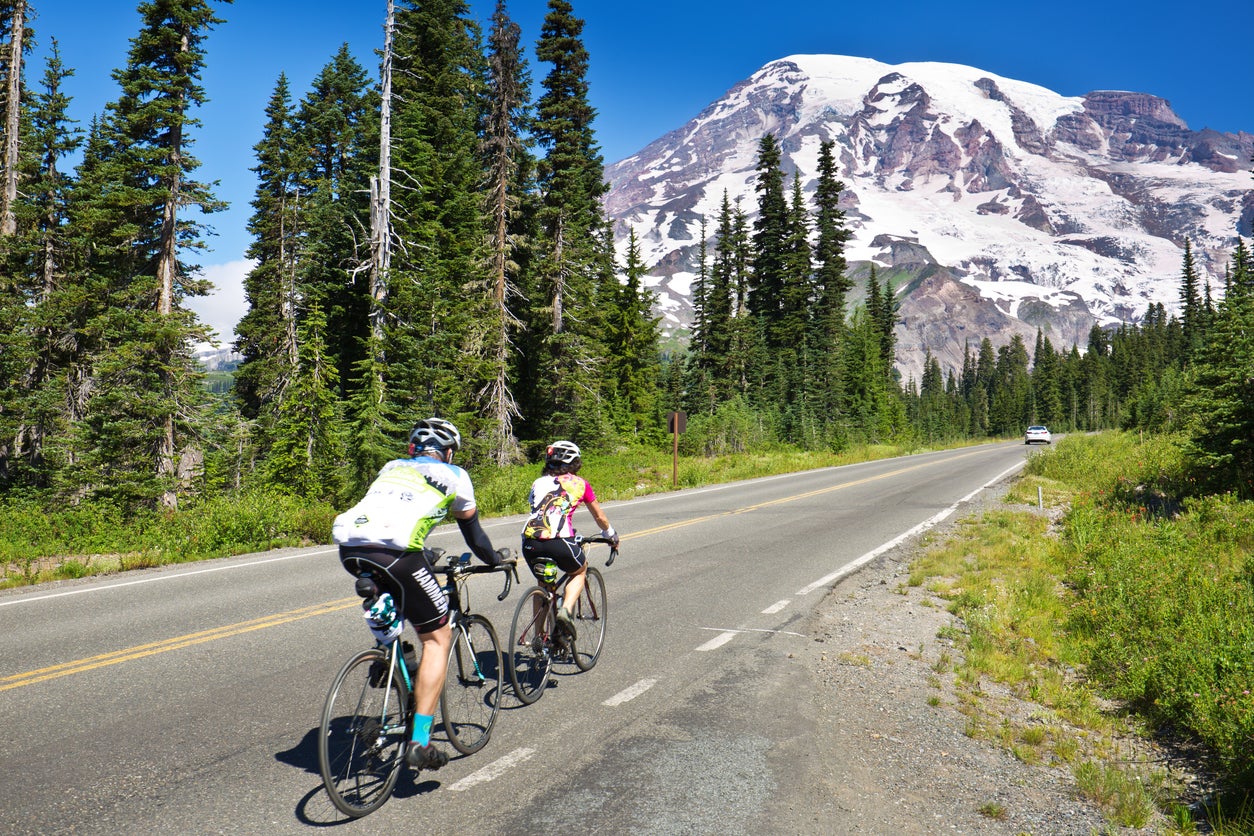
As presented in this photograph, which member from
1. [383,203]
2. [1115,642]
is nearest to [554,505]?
[1115,642]

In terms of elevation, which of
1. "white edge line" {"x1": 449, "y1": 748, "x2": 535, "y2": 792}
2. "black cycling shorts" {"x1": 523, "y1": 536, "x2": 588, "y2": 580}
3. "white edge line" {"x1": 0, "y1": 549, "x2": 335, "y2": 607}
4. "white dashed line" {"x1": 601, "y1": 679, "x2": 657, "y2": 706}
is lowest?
"white dashed line" {"x1": 601, "y1": 679, "x2": 657, "y2": 706}

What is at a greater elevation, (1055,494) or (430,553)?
(430,553)

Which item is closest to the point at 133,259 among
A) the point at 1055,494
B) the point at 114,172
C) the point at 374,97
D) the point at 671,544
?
the point at 114,172

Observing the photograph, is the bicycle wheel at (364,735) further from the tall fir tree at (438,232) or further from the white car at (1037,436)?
the white car at (1037,436)

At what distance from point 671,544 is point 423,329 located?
499 inches

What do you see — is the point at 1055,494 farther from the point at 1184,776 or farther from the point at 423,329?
the point at 423,329

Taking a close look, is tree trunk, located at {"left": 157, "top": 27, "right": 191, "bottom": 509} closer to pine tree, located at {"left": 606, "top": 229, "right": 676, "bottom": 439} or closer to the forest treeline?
the forest treeline

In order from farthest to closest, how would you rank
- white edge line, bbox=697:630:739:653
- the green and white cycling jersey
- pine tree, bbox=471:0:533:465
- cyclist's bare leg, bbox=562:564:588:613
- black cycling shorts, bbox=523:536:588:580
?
1. pine tree, bbox=471:0:533:465
2. white edge line, bbox=697:630:739:653
3. cyclist's bare leg, bbox=562:564:588:613
4. black cycling shorts, bbox=523:536:588:580
5. the green and white cycling jersey

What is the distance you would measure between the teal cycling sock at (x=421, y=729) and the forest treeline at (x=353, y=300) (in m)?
15.0

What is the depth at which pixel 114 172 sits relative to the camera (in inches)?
813

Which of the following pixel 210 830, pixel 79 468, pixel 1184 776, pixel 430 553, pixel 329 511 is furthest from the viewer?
pixel 79 468

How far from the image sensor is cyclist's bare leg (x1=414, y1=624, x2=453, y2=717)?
3.87 m

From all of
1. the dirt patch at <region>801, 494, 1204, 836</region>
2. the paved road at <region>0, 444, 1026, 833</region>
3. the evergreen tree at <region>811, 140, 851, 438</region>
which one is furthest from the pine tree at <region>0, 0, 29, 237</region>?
the evergreen tree at <region>811, 140, 851, 438</region>

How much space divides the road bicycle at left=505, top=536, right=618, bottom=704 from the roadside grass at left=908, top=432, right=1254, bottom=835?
3150mm
